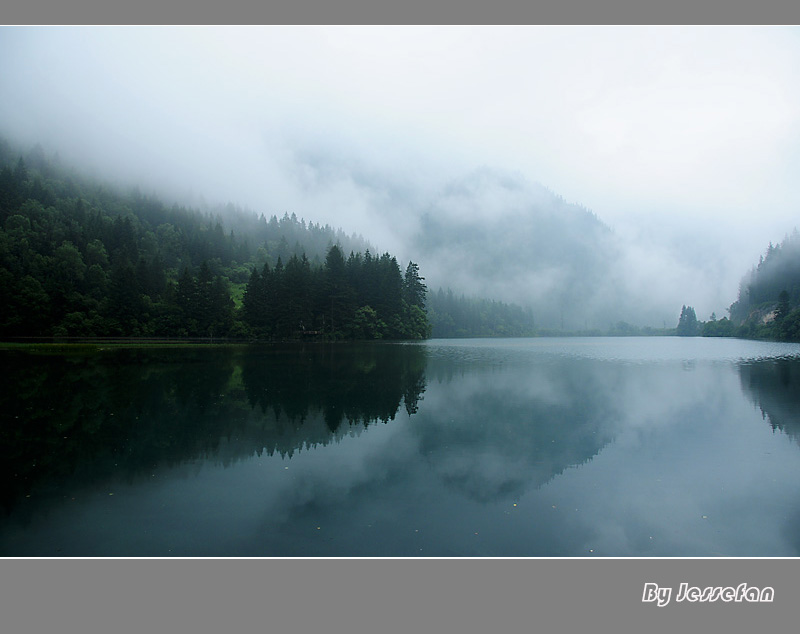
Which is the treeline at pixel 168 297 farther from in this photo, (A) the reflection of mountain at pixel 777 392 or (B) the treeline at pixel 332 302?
(A) the reflection of mountain at pixel 777 392

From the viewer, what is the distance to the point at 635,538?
7.80m

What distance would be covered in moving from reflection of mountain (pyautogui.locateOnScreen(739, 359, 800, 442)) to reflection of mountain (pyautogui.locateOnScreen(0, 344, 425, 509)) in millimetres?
14763

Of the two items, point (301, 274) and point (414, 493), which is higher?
point (301, 274)

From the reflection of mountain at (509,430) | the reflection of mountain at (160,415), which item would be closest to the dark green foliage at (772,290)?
the reflection of mountain at (509,430)

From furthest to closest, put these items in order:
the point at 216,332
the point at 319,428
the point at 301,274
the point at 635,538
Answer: the point at 301,274
the point at 216,332
the point at 319,428
the point at 635,538

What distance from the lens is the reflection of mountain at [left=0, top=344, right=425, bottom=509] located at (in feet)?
38.1

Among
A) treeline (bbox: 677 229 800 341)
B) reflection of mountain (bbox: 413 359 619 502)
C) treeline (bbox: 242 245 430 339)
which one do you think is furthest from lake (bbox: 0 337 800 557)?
treeline (bbox: 677 229 800 341)

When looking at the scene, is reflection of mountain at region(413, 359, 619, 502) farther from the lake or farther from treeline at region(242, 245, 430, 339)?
treeline at region(242, 245, 430, 339)

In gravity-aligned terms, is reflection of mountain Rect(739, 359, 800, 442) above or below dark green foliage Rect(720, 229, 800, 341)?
below
